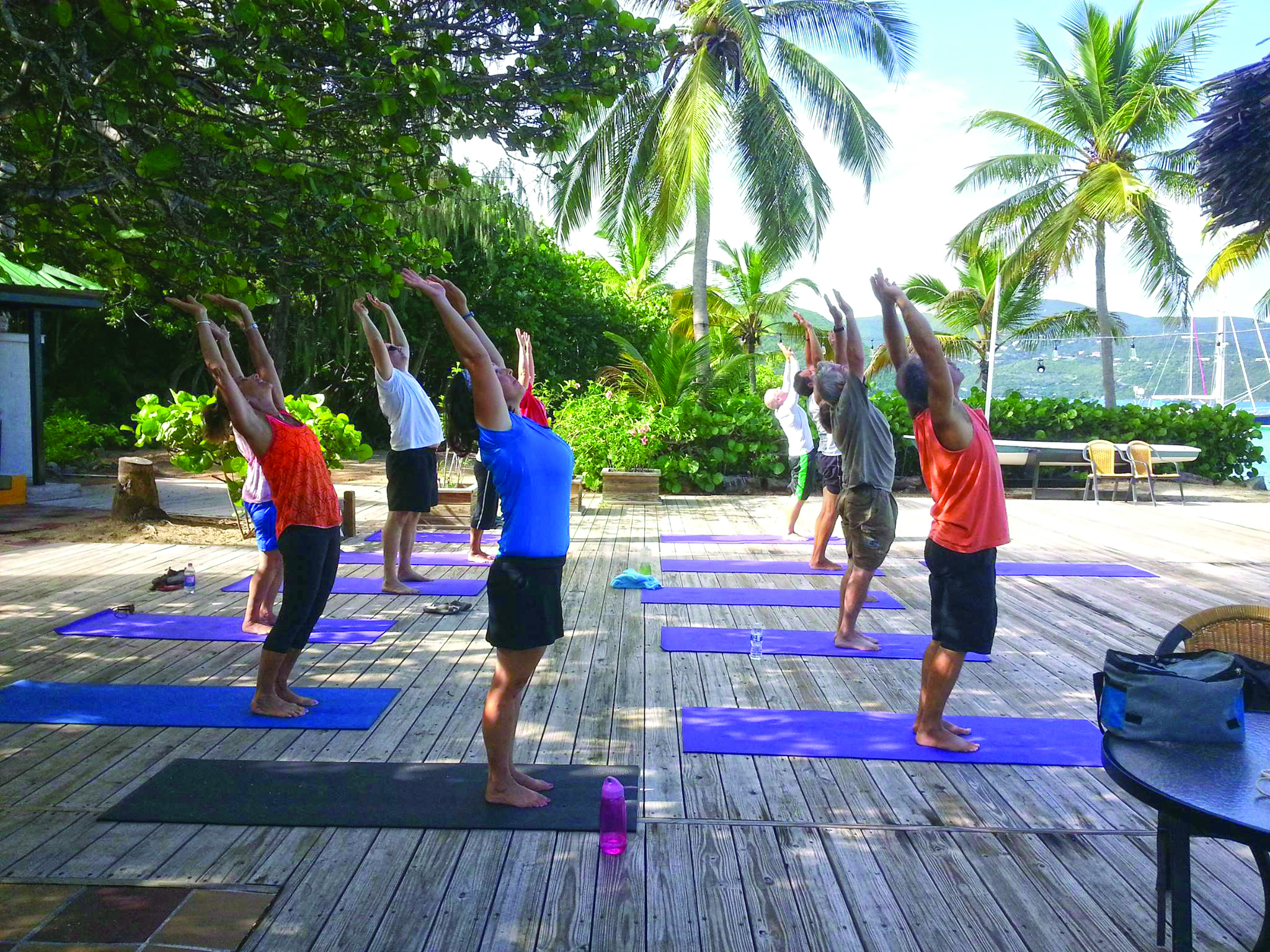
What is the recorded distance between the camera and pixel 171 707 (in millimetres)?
4625

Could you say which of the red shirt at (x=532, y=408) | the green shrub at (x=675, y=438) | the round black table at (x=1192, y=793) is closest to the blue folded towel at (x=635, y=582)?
the red shirt at (x=532, y=408)

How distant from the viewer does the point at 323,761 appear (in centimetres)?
398

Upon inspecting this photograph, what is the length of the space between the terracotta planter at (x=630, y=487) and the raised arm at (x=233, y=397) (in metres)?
9.28

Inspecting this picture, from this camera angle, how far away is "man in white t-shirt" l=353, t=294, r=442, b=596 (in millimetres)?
6918

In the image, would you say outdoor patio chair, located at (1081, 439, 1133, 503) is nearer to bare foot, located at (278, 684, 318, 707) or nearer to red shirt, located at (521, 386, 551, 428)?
red shirt, located at (521, 386, 551, 428)

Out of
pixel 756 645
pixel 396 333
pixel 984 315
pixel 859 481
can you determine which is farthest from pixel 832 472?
pixel 984 315

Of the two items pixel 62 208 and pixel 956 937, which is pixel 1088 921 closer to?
pixel 956 937

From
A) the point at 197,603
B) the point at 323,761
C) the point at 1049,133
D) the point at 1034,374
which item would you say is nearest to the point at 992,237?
the point at 1049,133

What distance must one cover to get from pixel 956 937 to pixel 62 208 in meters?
4.71

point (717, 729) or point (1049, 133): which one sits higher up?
point (1049, 133)

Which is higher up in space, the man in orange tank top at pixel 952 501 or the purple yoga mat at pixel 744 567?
the man in orange tank top at pixel 952 501

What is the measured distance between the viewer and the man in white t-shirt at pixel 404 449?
22.7 ft

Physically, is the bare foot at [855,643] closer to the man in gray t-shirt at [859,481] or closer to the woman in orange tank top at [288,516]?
the man in gray t-shirt at [859,481]

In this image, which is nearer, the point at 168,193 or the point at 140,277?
the point at 168,193
